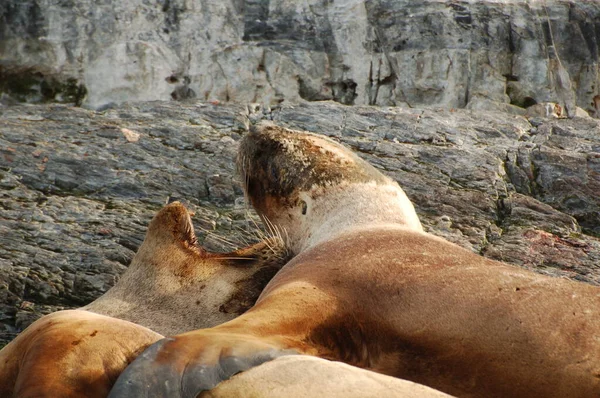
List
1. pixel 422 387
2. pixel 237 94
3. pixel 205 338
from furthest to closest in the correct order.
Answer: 1. pixel 237 94
2. pixel 205 338
3. pixel 422 387

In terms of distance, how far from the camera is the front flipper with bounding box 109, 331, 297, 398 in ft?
10.5

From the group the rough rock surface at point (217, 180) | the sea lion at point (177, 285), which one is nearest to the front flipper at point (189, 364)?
the sea lion at point (177, 285)

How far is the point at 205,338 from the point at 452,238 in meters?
3.38

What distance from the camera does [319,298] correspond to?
3979 millimetres

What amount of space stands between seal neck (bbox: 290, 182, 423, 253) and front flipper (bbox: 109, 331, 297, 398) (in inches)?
62.5

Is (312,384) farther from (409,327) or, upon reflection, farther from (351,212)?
(351,212)

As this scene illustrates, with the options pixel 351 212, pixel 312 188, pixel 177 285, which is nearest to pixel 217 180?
pixel 312 188

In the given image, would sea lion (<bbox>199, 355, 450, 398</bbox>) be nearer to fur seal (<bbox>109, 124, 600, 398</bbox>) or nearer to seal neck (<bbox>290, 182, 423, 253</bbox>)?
fur seal (<bbox>109, 124, 600, 398</bbox>)

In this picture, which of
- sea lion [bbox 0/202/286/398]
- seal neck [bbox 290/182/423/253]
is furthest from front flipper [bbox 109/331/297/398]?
seal neck [bbox 290/182/423/253]

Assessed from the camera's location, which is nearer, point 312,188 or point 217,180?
point 312,188

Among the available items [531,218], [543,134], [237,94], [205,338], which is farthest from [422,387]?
[237,94]

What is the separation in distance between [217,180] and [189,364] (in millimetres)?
3973

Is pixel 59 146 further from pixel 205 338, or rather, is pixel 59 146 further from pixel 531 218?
pixel 205 338

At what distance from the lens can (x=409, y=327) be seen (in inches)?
151
